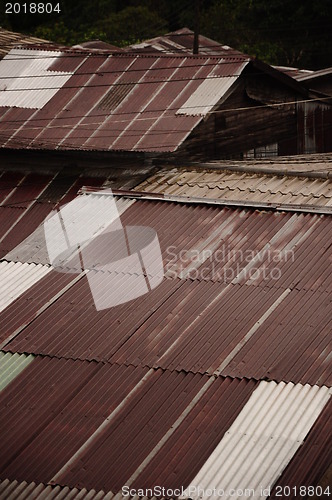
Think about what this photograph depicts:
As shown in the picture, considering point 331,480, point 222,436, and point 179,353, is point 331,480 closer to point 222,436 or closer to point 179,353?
point 222,436

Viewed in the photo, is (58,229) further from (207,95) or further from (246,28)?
(246,28)

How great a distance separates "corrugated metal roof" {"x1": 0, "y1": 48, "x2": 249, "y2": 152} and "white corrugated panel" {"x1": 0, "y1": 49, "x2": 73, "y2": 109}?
3cm

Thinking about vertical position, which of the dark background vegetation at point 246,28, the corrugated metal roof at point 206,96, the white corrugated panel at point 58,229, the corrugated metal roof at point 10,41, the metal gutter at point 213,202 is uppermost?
the corrugated metal roof at point 206,96

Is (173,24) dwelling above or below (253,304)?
below

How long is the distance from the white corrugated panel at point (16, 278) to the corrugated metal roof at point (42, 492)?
3985 mm

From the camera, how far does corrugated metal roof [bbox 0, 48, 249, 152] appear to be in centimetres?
1814

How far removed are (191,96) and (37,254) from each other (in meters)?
6.50

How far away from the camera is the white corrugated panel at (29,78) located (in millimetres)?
20688

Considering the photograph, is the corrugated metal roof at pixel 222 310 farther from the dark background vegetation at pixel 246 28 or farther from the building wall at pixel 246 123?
the dark background vegetation at pixel 246 28

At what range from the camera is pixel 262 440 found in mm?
9727

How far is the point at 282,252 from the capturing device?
13258 millimetres

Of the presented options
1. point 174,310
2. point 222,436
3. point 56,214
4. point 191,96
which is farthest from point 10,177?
point 222,436

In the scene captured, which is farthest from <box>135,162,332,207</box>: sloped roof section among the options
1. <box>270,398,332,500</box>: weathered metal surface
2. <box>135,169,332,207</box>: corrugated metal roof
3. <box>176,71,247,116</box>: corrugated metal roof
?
<box>270,398,332,500</box>: weathered metal surface

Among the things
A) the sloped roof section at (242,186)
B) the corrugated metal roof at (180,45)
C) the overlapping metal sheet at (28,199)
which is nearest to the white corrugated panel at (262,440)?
the sloped roof section at (242,186)
